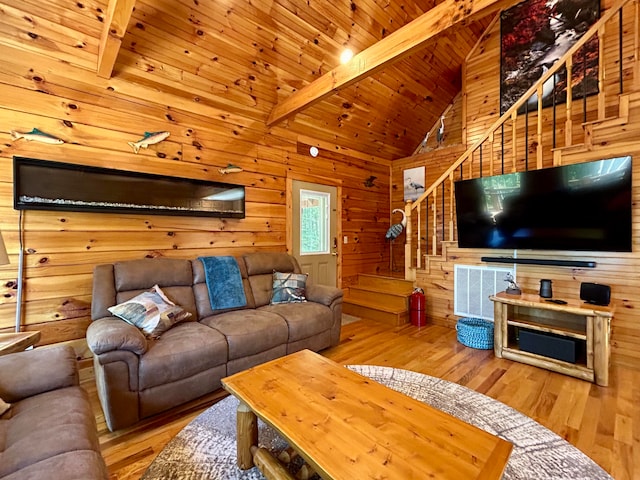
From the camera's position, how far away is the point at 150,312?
2322 mm

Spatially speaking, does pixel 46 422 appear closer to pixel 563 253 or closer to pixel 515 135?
pixel 563 253

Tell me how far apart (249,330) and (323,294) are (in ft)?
3.26

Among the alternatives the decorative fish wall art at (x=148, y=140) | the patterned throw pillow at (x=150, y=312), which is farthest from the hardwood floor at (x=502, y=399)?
the decorative fish wall art at (x=148, y=140)

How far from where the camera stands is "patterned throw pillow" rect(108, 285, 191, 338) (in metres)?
2.25

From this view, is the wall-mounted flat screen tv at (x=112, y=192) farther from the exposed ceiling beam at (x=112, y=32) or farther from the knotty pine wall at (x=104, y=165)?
the exposed ceiling beam at (x=112, y=32)

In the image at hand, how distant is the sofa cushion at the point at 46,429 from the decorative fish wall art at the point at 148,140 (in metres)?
2.22

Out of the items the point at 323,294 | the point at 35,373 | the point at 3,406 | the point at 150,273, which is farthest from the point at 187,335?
the point at 323,294

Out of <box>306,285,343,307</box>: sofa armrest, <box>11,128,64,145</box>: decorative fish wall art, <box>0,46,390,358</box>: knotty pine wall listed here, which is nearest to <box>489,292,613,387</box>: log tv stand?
<box>306,285,343,307</box>: sofa armrest

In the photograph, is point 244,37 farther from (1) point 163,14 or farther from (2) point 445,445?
(2) point 445,445

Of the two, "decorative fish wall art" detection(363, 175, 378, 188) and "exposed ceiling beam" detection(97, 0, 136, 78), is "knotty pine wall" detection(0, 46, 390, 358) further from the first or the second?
"decorative fish wall art" detection(363, 175, 378, 188)

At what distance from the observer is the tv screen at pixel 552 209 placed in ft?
8.80

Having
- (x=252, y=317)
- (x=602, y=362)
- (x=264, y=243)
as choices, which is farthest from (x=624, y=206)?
(x=264, y=243)

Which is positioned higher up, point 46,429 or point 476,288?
point 476,288

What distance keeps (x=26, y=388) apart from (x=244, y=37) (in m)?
3.25
